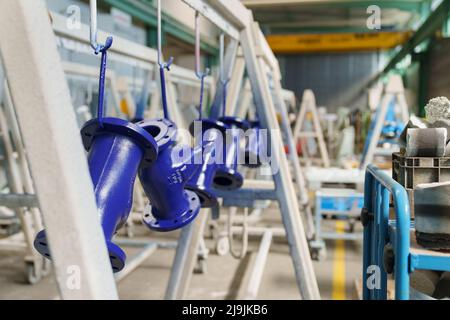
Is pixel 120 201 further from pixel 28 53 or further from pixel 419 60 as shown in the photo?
pixel 419 60

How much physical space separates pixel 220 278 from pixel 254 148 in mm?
1716

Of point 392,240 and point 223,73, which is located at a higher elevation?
point 223,73

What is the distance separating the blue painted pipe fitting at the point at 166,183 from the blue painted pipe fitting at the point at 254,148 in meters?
0.66

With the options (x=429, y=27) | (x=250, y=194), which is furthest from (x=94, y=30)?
(x=429, y=27)

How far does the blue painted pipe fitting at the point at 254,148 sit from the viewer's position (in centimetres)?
193

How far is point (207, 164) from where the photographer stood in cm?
145

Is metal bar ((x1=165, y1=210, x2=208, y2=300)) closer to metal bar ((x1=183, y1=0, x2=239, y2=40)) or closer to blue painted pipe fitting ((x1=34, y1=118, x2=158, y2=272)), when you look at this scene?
metal bar ((x1=183, y1=0, x2=239, y2=40))

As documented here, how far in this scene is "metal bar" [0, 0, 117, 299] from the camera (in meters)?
0.62

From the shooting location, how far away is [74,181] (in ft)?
2.07

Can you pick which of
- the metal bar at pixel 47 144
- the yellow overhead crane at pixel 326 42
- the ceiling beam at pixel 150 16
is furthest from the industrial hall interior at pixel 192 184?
the yellow overhead crane at pixel 326 42

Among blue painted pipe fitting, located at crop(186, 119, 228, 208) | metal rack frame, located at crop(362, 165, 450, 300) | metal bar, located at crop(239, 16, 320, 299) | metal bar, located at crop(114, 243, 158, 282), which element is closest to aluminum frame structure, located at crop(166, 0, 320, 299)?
metal bar, located at crop(239, 16, 320, 299)

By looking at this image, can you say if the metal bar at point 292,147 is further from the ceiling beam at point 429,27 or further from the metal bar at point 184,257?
the ceiling beam at point 429,27

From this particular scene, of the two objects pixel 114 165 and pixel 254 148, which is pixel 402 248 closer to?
pixel 114 165

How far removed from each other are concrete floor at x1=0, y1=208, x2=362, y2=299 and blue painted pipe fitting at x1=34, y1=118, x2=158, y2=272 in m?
2.27
